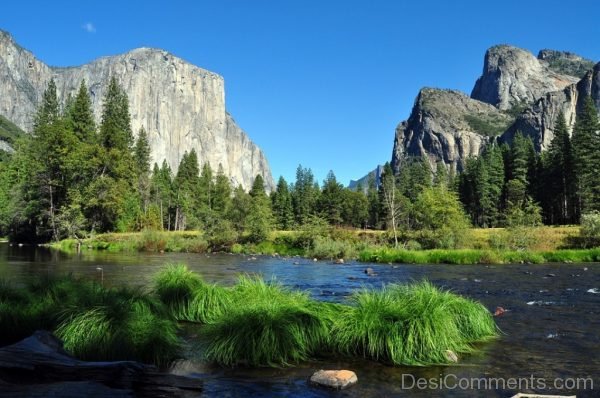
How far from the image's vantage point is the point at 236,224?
58.5 meters

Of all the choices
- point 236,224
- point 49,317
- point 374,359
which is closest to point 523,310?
point 374,359

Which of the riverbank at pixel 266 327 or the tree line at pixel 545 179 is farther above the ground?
the tree line at pixel 545 179

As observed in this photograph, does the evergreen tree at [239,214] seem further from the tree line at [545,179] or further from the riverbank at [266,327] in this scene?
the riverbank at [266,327]

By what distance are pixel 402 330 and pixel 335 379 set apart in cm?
197

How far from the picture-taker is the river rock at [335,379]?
7.10m

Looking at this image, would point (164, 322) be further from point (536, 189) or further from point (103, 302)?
point (536, 189)

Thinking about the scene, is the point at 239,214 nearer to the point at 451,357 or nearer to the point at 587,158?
the point at 587,158

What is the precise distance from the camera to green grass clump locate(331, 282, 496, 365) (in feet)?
27.4

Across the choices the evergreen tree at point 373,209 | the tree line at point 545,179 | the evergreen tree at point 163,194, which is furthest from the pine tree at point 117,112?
the tree line at point 545,179

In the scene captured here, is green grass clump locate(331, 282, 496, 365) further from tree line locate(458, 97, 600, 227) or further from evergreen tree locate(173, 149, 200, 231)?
evergreen tree locate(173, 149, 200, 231)

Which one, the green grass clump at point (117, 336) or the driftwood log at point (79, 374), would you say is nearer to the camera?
the driftwood log at point (79, 374)

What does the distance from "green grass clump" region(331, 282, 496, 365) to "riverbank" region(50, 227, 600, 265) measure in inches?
1107

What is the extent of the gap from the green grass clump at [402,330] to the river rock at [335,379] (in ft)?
4.15

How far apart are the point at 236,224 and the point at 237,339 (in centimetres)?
5066
